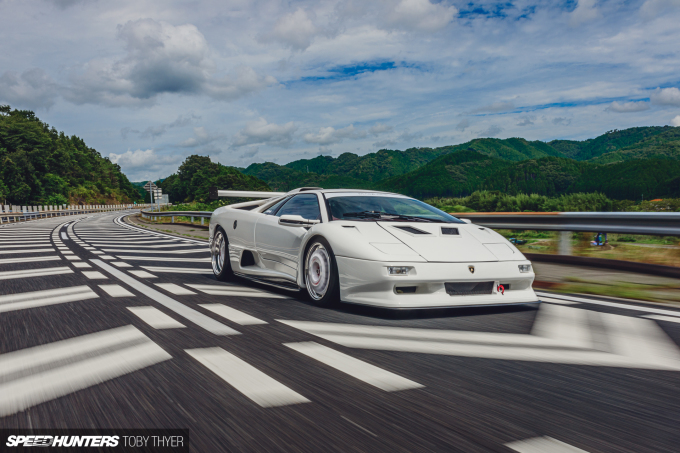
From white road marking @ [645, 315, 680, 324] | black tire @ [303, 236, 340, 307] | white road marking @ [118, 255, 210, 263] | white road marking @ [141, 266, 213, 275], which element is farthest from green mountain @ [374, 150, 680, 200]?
black tire @ [303, 236, 340, 307]

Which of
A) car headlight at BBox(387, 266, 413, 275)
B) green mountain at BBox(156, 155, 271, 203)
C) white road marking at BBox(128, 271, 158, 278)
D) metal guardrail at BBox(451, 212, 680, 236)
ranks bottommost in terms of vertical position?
white road marking at BBox(128, 271, 158, 278)

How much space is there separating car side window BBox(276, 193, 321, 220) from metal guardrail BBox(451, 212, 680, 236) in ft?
13.2

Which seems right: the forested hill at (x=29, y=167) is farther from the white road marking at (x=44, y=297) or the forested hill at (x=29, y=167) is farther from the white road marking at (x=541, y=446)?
the white road marking at (x=541, y=446)

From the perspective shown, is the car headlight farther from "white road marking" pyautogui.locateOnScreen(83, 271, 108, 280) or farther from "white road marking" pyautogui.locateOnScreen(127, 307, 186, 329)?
"white road marking" pyautogui.locateOnScreen(83, 271, 108, 280)

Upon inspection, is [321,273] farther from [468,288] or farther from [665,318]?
[665,318]

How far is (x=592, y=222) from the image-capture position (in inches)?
302

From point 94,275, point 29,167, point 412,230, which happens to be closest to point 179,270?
point 94,275

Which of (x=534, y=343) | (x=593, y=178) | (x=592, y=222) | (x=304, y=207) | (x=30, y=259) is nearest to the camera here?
(x=534, y=343)

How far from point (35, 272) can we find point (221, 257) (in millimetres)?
2851

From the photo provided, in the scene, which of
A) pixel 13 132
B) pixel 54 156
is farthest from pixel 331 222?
pixel 54 156

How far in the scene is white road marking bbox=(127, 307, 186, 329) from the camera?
420cm

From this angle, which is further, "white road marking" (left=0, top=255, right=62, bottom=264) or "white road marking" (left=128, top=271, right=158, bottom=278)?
"white road marking" (left=0, top=255, right=62, bottom=264)

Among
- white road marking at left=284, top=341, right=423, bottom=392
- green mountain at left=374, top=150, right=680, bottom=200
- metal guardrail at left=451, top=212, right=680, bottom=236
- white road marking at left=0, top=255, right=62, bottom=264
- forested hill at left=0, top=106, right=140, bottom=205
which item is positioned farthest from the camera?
green mountain at left=374, top=150, right=680, bottom=200

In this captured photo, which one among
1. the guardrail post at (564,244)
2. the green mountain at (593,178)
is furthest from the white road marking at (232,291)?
the green mountain at (593,178)
